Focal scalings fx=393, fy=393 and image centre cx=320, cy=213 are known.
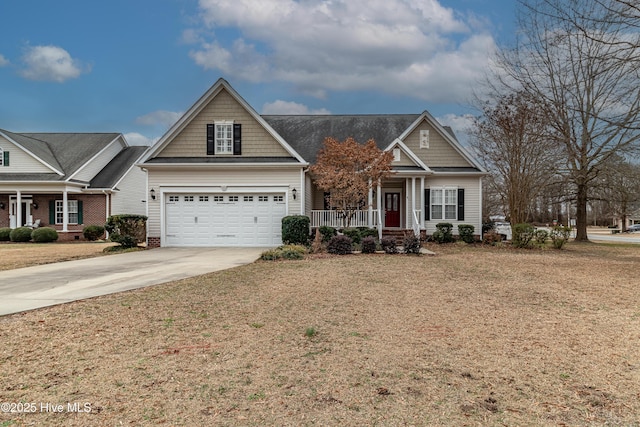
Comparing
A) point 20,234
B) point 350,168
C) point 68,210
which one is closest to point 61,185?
point 68,210

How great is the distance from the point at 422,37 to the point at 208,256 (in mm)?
13004

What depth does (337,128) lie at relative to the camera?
71.7 feet

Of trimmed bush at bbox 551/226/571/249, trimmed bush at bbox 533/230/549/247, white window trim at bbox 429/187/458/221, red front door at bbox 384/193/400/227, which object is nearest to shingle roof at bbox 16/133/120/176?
red front door at bbox 384/193/400/227

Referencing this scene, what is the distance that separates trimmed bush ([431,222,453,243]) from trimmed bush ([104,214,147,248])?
1338 centimetres

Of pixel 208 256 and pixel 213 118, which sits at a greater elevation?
pixel 213 118

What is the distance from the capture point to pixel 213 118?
17.3 m

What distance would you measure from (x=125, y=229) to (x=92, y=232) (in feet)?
28.0

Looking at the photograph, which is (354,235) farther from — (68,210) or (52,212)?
(52,212)

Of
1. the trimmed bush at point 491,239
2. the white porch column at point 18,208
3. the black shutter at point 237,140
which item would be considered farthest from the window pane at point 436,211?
the white porch column at point 18,208

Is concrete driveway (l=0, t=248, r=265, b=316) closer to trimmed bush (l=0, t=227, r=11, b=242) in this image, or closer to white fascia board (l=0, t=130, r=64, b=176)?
trimmed bush (l=0, t=227, r=11, b=242)

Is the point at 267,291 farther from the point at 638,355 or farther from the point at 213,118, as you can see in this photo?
the point at 213,118

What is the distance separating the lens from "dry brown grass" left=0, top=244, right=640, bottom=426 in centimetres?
306

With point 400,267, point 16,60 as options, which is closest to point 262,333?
point 400,267

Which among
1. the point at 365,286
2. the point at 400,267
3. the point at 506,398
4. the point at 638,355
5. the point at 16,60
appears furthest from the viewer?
the point at 16,60
